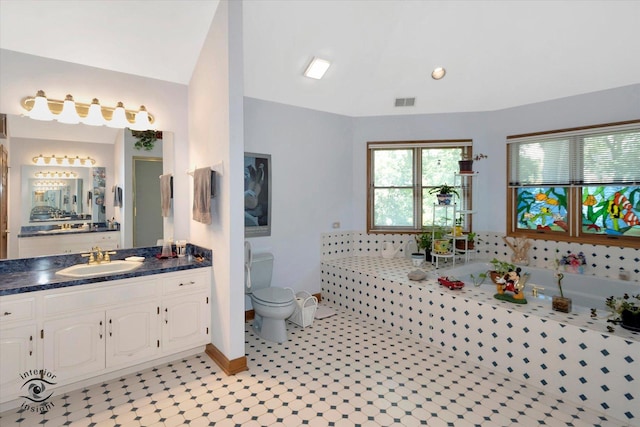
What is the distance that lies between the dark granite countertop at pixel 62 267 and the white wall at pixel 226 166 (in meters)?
0.30

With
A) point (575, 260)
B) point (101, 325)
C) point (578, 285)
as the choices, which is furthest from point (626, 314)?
point (101, 325)

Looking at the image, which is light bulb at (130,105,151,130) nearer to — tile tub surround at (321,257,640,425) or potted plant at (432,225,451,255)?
tile tub surround at (321,257,640,425)

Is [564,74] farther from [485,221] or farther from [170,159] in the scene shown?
[170,159]

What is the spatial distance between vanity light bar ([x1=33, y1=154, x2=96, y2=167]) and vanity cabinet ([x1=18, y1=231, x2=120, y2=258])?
0.62m

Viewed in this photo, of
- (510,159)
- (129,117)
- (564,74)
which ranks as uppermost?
(564,74)

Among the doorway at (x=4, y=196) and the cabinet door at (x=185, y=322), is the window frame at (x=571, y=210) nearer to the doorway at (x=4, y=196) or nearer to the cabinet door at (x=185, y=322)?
the cabinet door at (x=185, y=322)

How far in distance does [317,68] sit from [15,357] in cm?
361

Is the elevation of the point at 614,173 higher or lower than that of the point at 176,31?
lower

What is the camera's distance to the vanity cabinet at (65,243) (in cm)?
273

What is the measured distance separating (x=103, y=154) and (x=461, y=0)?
→ 363cm

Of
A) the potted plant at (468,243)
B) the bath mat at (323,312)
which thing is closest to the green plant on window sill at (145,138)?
the bath mat at (323,312)

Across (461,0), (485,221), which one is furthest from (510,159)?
(461,0)

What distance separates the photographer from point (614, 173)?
3.54m

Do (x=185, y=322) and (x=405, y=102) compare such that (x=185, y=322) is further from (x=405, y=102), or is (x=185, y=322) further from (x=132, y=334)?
(x=405, y=102)
